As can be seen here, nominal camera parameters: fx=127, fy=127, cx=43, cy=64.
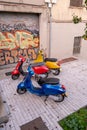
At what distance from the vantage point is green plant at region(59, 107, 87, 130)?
3.34 m

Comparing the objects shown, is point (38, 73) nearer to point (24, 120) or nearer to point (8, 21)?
point (24, 120)

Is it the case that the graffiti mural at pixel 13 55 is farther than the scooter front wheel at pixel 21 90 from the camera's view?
Yes

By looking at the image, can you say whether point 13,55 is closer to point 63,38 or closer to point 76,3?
point 63,38

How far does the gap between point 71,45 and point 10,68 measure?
4578mm

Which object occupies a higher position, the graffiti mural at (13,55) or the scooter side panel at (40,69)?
the graffiti mural at (13,55)

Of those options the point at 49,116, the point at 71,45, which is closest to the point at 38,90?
the point at 49,116

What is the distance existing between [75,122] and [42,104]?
1.21 meters

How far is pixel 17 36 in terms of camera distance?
23.1 feet

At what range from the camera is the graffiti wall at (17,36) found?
660 centimetres

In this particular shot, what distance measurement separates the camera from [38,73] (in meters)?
5.60

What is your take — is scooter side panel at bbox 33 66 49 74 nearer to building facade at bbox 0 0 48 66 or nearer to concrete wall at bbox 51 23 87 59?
building facade at bbox 0 0 48 66

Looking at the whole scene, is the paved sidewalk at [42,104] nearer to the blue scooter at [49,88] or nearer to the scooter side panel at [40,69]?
the blue scooter at [49,88]

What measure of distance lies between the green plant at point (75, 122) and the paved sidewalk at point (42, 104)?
0.50ft

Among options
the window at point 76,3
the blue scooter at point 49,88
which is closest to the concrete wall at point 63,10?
the window at point 76,3
